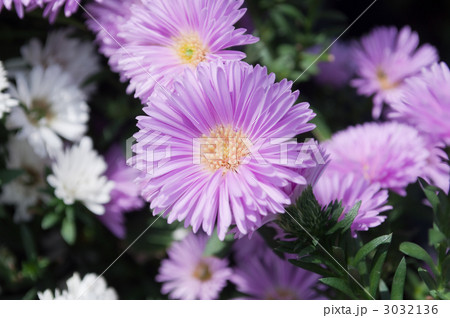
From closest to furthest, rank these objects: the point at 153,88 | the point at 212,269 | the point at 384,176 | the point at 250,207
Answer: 1. the point at 250,207
2. the point at 153,88
3. the point at 384,176
4. the point at 212,269

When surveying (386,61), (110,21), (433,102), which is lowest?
(433,102)

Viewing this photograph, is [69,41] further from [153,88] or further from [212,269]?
[212,269]

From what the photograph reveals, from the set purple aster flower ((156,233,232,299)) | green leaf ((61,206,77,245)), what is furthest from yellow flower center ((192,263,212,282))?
green leaf ((61,206,77,245))

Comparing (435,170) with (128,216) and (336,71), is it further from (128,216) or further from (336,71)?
(128,216)

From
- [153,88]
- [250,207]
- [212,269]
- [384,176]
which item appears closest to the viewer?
[250,207]

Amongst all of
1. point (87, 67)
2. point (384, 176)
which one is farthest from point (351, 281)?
point (87, 67)

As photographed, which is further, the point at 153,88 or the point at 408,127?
the point at 408,127

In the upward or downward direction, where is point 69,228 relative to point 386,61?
downward

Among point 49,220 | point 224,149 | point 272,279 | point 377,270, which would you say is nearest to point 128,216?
point 49,220
